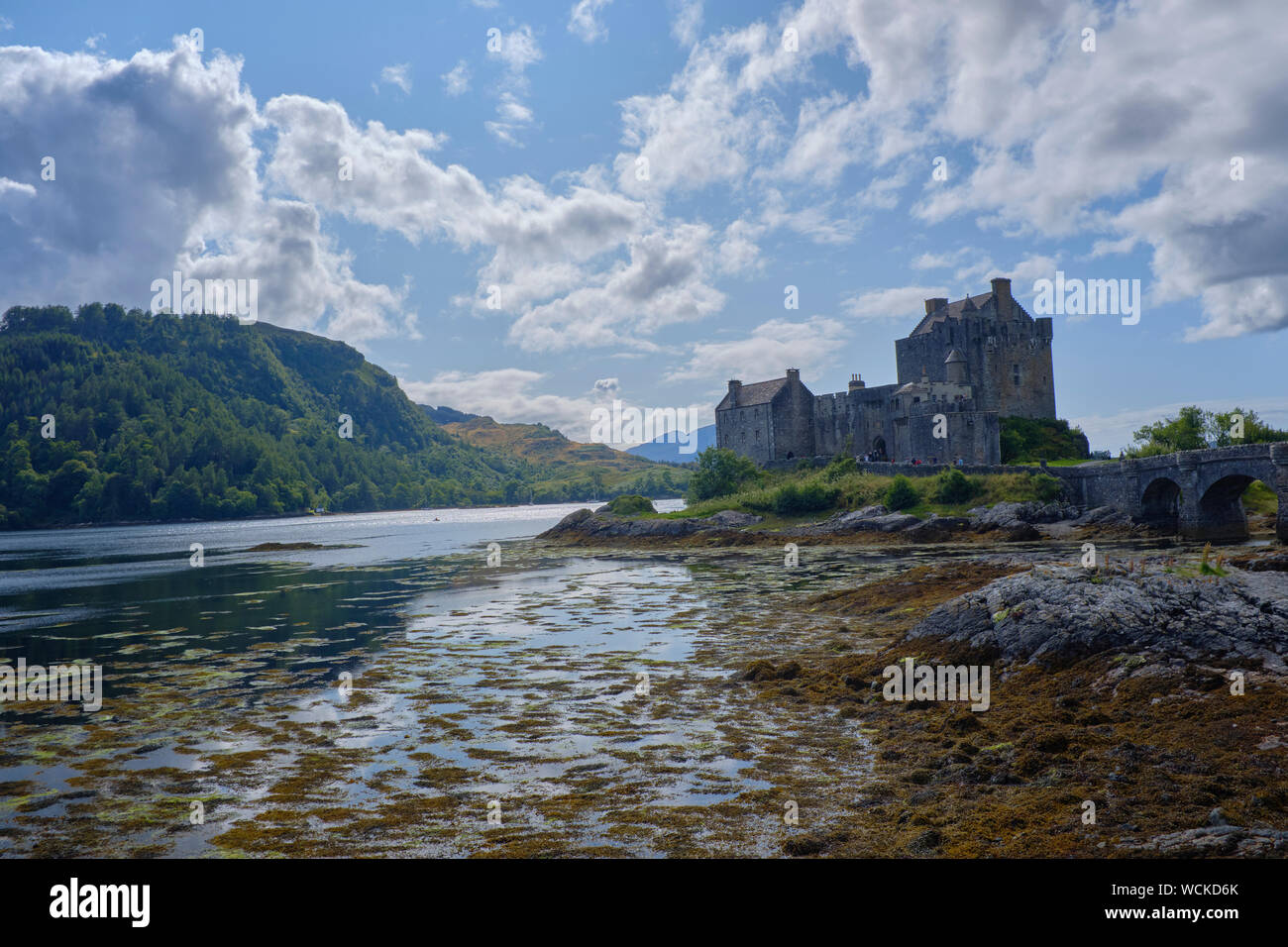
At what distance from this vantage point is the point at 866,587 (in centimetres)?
3192

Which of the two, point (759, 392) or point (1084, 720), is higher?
point (759, 392)

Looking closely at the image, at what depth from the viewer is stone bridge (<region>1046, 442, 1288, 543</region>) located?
1629 inches

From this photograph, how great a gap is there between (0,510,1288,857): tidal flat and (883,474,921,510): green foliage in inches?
1489

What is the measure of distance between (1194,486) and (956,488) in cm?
1790

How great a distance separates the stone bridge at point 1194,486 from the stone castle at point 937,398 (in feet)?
50.2

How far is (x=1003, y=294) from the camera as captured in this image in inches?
3184

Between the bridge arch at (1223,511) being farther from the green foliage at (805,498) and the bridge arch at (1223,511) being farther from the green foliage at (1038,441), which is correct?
the green foliage at (805,498)

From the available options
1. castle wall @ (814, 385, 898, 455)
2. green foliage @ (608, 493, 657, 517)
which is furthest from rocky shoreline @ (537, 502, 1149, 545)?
castle wall @ (814, 385, 898, 455)

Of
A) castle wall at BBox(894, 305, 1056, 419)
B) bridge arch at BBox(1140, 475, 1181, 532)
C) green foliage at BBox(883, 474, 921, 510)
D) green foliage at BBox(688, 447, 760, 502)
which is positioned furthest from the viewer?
green foliage at BBox(688, 447, 760, 502)

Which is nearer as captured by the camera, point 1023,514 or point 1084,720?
point 1084,720

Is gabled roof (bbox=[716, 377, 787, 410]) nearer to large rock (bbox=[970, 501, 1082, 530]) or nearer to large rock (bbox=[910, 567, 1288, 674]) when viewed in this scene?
large rock (bbox=[970, 501, 1082, 530])

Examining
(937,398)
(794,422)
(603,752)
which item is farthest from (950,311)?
(603,752)

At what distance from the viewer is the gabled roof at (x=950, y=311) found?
80.0 metres

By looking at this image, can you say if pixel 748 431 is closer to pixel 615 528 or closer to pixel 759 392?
pixel 759 392
